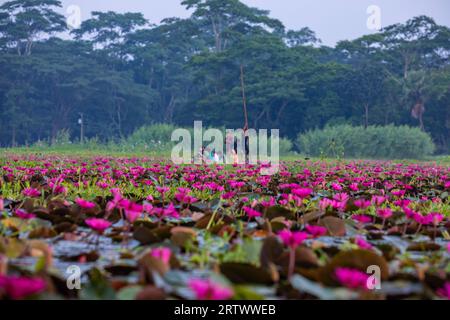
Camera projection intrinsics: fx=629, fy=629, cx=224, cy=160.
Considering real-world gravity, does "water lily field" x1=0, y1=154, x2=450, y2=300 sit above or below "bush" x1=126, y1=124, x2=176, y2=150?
below

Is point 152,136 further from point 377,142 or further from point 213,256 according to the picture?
point 213,256

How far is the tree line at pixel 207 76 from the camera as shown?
119 ft

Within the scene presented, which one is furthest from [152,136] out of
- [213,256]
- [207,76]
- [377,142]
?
[213,256]

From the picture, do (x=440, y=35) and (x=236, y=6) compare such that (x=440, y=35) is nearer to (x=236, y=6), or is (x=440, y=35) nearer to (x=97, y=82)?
(x=236, y=6)

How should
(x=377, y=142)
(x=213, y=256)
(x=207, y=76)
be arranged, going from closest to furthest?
(x=213, y=256), (x=377, y=142), (x=207, y=76)

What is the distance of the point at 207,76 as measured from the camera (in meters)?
39.7

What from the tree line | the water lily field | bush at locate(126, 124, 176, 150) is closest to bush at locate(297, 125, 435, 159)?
bush at locate(126, 124, 176, 150)

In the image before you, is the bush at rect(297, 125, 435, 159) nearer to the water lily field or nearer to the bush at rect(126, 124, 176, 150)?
A: the bush at rect(126, 124, 176, 150)

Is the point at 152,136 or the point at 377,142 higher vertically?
the point at 152,136

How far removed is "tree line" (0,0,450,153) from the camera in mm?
36219

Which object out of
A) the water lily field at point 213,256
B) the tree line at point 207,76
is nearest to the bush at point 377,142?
the tree line at point 207,76

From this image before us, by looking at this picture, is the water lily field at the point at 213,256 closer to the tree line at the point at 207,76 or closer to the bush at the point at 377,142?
the bush at the point at 377,142

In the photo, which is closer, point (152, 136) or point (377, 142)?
point (377, 142)

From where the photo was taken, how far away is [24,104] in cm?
3950
